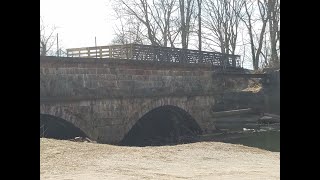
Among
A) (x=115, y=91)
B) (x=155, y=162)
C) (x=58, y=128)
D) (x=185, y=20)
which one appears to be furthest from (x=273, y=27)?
(x=155, y=162)

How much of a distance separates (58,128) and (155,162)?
9111mm

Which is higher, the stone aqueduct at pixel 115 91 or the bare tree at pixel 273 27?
the bare tree at pixel 273 27

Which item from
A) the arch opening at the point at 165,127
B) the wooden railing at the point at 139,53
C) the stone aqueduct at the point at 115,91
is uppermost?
the wooden railing at the point at 139,53

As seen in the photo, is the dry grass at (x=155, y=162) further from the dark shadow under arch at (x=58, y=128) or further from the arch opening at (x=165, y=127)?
the arch opening at (x=165, y=127)

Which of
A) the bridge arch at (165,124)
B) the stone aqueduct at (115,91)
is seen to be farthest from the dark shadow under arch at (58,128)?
the bridge arch at (165,124)

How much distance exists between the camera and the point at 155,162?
922cm

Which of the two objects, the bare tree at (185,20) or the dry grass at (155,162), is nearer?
the dry grass at (155,162)

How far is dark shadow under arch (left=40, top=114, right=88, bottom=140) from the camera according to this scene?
630 inches

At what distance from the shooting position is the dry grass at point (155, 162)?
7570 millimetres

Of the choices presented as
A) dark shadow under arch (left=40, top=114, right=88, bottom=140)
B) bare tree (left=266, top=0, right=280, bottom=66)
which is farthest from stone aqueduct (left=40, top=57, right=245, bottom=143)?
bare tree (left=266, top=0, right=280, bottom=66)

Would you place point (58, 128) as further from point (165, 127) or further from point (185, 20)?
point (185, 20)

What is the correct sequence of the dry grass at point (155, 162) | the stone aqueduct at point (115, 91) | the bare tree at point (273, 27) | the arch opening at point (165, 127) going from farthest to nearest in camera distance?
the bare tree at point (273, 27), the arch opening at point (165, 127), the stone aqueduct at point (115, 91), the dry grass at point (155, 162)

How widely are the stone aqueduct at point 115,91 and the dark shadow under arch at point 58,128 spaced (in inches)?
18.5
